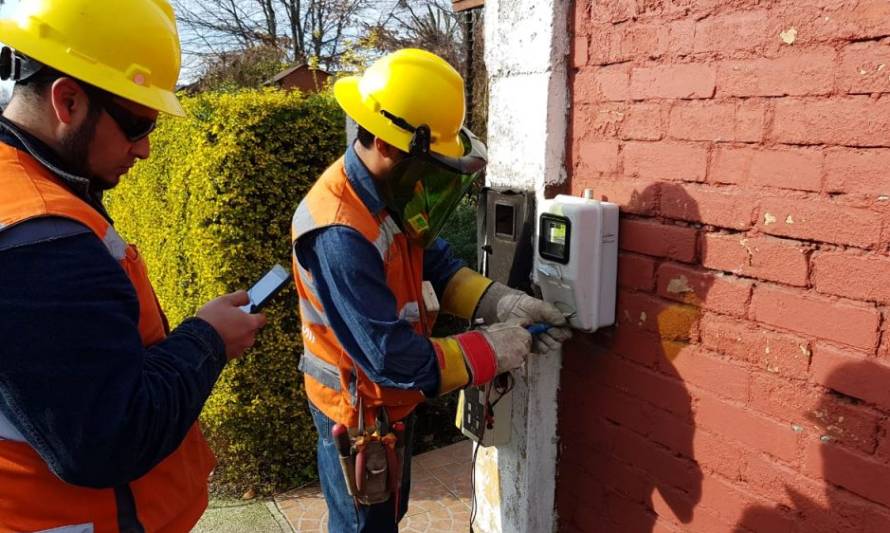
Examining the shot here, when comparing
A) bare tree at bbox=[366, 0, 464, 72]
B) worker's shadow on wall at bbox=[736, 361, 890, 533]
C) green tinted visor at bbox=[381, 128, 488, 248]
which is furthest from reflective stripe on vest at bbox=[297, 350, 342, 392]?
bare tree at bbox=[366, 0, 464, 72]

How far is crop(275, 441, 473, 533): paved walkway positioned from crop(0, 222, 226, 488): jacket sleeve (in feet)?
8.29

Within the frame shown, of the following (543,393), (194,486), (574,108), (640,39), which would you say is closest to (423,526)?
(543,393)

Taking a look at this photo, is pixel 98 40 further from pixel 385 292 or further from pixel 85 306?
pixel 385 292

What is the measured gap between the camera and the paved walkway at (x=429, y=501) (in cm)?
366

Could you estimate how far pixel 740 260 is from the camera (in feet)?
5.78

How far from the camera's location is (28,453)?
4.38ft

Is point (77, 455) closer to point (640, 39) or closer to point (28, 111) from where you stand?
point (28, 111)

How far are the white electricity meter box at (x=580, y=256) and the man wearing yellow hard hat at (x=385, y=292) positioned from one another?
4.1 inches

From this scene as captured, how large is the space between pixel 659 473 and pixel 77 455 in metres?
1.62

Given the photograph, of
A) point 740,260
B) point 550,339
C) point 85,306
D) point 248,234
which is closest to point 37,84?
point 85,306

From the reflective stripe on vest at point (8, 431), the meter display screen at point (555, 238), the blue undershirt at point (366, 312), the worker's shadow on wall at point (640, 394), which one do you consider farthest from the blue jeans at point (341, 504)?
the reflective stripe on vest at point (8, 431)

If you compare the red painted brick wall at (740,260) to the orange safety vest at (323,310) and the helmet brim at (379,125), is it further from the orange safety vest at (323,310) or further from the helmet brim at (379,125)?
the orange safety vest at (323,310)

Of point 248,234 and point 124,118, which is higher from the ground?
point 124,118

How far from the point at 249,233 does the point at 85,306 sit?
8.98 feet
